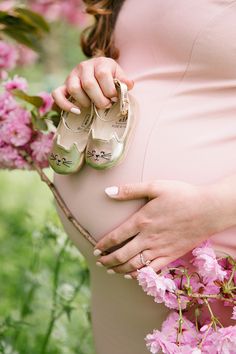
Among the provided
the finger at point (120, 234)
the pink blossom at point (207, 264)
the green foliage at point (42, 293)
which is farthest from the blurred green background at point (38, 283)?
the pink blossom at point (207, 264)

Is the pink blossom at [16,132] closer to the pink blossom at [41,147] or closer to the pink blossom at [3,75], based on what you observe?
the pink blossom at [41,147]

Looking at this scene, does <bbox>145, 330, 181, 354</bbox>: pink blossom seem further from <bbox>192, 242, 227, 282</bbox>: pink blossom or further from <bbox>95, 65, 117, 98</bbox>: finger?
<bbox>95, 65, 117, 98</bbox>: finger

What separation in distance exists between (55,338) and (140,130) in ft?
4.31

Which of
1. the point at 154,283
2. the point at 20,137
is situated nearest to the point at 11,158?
the point at 20,137

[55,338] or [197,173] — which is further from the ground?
[197,173]

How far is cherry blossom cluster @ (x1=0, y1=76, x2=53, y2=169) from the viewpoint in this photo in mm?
1939

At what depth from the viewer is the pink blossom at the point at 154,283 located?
1379 mm

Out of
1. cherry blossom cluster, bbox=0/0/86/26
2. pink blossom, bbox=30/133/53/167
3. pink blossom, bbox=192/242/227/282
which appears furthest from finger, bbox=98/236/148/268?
cherry blossom cluster, bbox=0/0/86/26

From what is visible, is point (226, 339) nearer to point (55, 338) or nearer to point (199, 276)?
point (199, 276)

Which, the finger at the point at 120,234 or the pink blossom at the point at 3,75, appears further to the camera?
the pink blossom at the point at 3,75

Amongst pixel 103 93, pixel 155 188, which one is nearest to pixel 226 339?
pixel 155 188

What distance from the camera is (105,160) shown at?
58.1 inches

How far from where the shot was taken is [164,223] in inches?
55.6

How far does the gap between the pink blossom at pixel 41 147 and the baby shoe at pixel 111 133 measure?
1.33ft
